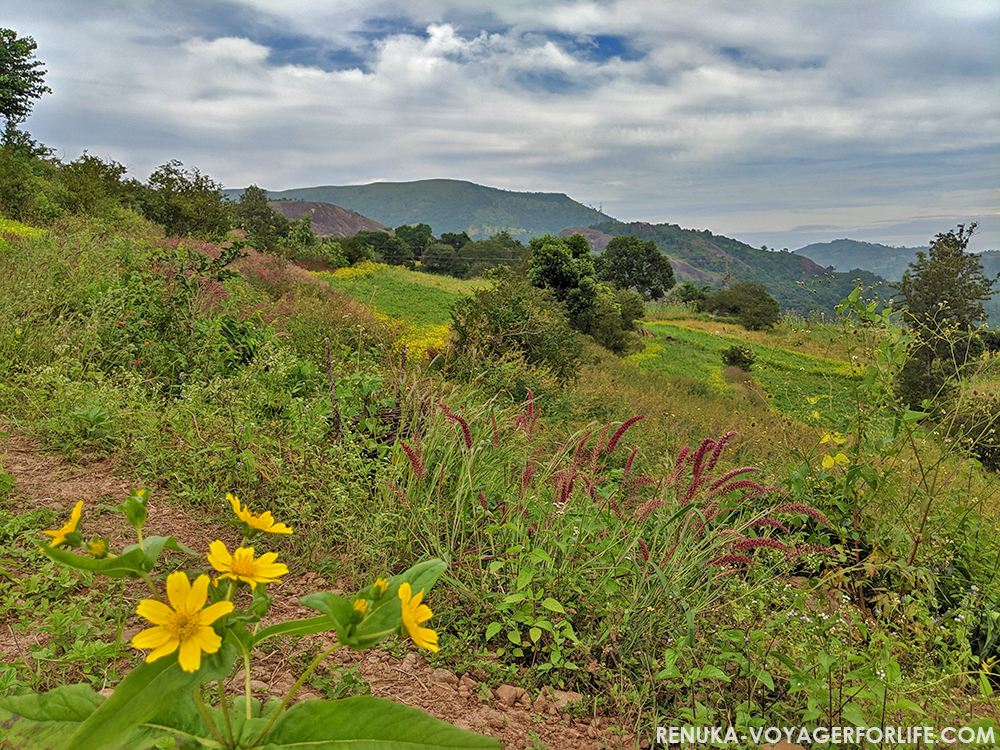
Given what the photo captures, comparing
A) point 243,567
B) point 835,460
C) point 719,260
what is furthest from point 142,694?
point 719,260

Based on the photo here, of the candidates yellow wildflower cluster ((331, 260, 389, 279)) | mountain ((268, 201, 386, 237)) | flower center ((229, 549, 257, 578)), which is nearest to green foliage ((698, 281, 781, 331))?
yellow wildflower cluster ((331, 260, 389, 279))

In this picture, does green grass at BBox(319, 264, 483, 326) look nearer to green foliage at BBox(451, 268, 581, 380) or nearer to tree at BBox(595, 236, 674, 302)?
green foliage at BBox(451, 268, 581, 380)

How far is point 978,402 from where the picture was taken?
315cm

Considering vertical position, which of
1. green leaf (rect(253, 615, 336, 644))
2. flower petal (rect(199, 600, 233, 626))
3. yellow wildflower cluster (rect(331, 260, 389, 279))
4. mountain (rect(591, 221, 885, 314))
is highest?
mountain (rect(591, 221, 885, 314))

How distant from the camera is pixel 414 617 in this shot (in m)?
0.88

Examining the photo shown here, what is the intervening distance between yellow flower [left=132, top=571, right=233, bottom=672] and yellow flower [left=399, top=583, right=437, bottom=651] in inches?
9.8

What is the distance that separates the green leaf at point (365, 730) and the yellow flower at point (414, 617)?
167 millimetres

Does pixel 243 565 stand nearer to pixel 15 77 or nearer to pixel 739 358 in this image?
pixel 739 358

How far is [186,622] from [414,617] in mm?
335

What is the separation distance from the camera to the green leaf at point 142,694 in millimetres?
774

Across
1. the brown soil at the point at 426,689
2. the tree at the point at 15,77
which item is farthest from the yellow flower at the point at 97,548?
the tree at the point at 15,77

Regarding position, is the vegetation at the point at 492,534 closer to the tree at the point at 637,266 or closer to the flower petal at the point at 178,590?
the flower petal at the point at 178,590

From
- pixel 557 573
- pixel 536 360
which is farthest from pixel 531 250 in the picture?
pixel 557 573

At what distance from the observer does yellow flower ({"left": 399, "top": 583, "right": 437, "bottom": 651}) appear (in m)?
0.84
